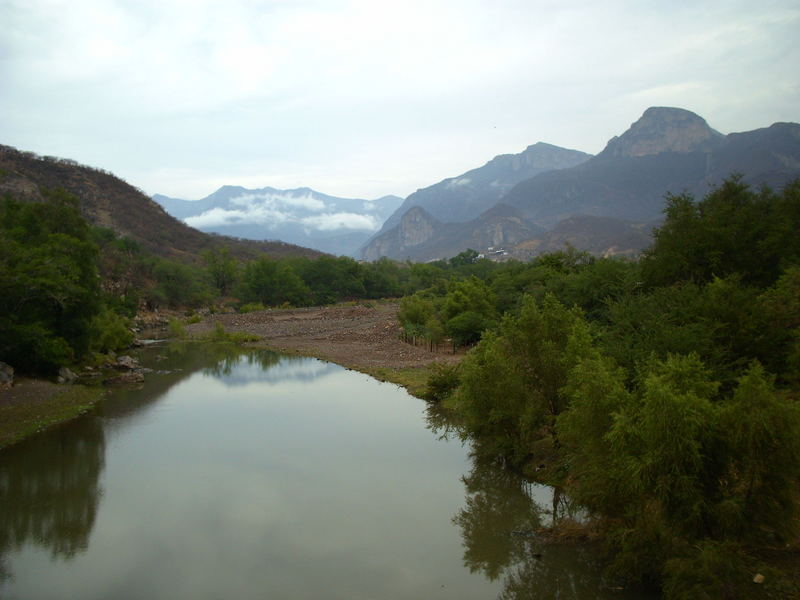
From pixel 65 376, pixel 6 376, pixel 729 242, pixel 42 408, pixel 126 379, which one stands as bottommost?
pixel 126 379

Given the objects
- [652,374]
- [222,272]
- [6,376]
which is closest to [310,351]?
[6,376]

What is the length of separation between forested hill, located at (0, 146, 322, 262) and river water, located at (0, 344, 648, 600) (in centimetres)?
8526

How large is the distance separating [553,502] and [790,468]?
8521 millimetres

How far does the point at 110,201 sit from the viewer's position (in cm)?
12206

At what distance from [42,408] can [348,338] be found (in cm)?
3431

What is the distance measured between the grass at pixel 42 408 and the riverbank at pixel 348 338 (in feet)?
57.6

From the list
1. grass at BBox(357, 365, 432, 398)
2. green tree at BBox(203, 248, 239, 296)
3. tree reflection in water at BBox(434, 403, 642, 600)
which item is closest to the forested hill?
green tree at BBox(203, 248, 239, 296)

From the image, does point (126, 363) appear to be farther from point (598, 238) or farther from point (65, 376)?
point (598, 238)

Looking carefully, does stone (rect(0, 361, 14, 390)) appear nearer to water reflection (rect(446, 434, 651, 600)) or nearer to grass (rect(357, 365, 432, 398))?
grass (rect(357, 365, 432, 398))

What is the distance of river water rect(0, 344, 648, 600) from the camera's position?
13508 millimetres

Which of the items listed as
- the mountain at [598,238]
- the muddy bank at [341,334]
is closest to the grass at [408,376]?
the muddy bank at [341,334]

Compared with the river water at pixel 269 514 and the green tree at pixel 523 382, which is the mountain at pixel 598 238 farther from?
the river water at pixel 269 514

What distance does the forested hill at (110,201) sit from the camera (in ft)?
341

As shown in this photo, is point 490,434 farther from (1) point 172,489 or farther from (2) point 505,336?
(1) point 172,489
